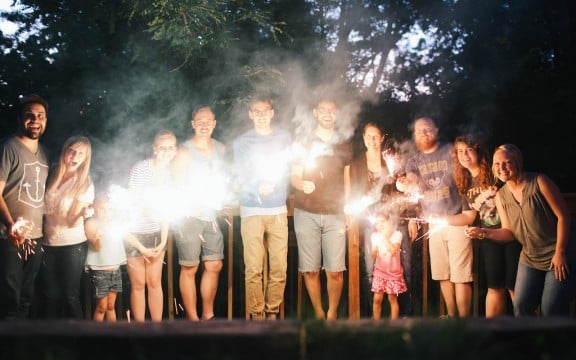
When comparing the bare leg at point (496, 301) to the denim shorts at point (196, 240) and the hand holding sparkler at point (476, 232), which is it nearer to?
the hand holding sparkler at point (476, 232)

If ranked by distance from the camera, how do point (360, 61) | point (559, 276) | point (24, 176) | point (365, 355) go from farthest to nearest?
point (360, 61), point (24, 176), point (559, 276), point (365, 355)

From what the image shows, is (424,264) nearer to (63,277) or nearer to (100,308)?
(100,308)

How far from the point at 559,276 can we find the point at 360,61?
10.4 meters

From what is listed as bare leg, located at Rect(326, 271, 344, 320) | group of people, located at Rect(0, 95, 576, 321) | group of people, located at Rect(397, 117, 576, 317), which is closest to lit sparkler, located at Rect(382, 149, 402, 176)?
group of people, located at Rect(0, 95, 576, 321)

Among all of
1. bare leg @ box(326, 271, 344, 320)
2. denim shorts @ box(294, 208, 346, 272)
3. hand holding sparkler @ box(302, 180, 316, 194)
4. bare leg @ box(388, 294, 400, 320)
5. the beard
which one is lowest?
bare leg @ box(388, 294, 400, 320)

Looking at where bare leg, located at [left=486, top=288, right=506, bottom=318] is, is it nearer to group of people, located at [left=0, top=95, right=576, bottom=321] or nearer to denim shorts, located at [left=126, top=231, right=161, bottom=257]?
group of people, located at [left=0, top=95, right=576, bottom=321]

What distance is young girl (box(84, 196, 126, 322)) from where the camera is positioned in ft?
16.3

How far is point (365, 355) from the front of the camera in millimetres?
2527

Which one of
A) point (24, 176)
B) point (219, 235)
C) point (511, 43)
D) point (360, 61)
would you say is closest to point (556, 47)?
point (511, 43)

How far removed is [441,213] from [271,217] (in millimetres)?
1727

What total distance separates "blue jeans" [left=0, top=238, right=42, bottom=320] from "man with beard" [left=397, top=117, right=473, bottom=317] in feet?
12.2

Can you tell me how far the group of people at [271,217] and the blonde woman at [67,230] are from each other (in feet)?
0.04

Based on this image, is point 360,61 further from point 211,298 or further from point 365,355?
point 365,355

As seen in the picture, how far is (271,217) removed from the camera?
5238 millimetres
